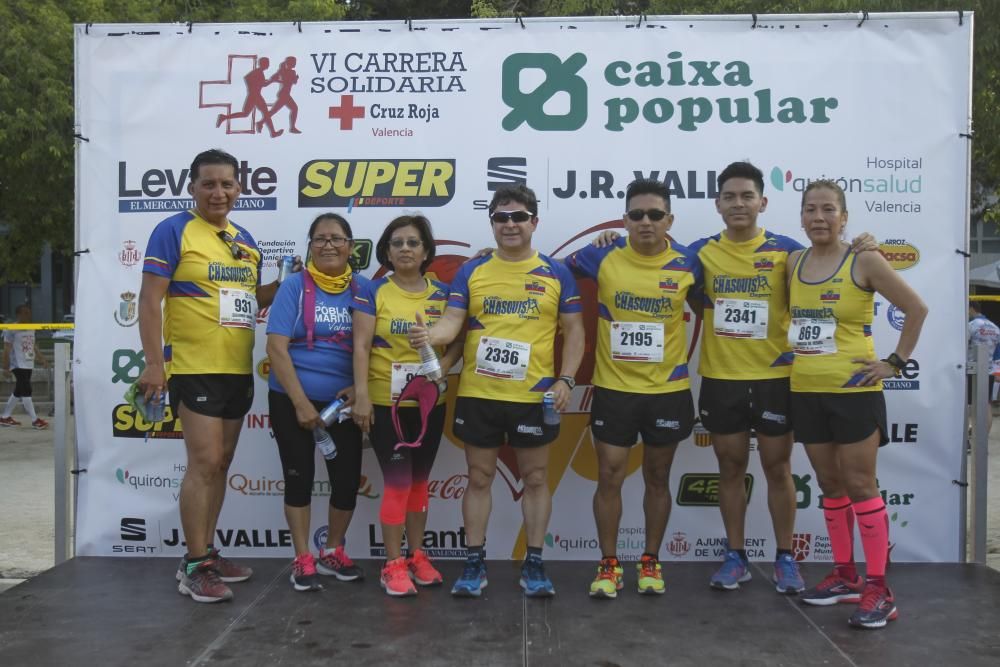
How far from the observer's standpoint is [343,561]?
414cm

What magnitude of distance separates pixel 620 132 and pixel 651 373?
141cm

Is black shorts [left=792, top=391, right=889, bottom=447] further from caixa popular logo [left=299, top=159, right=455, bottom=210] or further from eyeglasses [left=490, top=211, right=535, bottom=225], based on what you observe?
caixa popular logo [left=299, top=159, right=455, bottom=210]

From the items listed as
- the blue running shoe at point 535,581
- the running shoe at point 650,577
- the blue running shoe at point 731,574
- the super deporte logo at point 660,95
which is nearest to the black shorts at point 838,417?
the blue running shoe at point 731,574

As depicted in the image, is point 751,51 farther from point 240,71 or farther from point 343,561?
point 343,561

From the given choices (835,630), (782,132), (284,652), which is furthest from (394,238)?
(835,630)

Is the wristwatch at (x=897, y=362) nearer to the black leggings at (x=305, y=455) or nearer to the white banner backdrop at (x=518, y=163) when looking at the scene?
the white banner backdrop at (x=518, y=163)

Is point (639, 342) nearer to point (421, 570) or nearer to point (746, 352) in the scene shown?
point (746, 352)

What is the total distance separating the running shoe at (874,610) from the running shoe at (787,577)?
33cm

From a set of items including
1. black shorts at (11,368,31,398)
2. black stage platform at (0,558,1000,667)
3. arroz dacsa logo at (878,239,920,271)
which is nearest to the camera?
black stage platform at (0,558,1000,667)

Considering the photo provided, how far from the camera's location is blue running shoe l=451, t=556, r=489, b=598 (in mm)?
3863

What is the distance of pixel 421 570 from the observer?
13.3 feet

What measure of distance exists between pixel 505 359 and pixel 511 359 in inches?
1.1

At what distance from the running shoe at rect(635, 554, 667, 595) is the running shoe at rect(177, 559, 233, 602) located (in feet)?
6.12

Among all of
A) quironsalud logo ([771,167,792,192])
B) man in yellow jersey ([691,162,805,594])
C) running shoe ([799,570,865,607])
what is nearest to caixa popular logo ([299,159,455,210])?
man in yellow jersey ([691,162,805,594])
